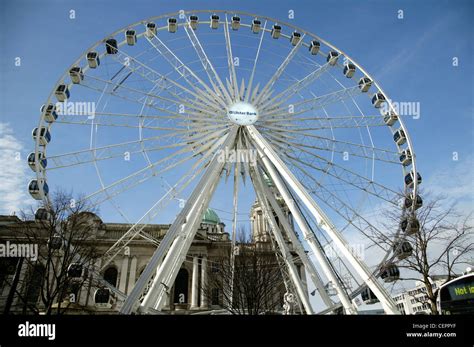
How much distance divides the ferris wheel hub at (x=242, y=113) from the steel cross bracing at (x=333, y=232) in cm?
109

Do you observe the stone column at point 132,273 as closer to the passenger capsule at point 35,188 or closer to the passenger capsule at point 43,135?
the passenger capsule at point 35,188

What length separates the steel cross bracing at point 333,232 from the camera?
14.2 metres

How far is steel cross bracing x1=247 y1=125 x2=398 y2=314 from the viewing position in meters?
14.2

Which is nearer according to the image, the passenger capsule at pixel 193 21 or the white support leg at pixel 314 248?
the white support leg at pixel 314 248

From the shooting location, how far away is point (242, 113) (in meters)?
21.9

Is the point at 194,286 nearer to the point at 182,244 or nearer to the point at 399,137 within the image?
the point at 182,244

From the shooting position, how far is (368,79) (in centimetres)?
2409

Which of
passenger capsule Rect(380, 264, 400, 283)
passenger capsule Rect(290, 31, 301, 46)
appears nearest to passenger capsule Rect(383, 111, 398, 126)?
passenger capsule Rect(290, 31, 301, 46)

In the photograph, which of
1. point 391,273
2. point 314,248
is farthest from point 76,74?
point 391,273

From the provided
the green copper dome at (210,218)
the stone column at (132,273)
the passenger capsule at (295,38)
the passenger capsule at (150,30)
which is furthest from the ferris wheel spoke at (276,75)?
the green copper dome at (210,218)
